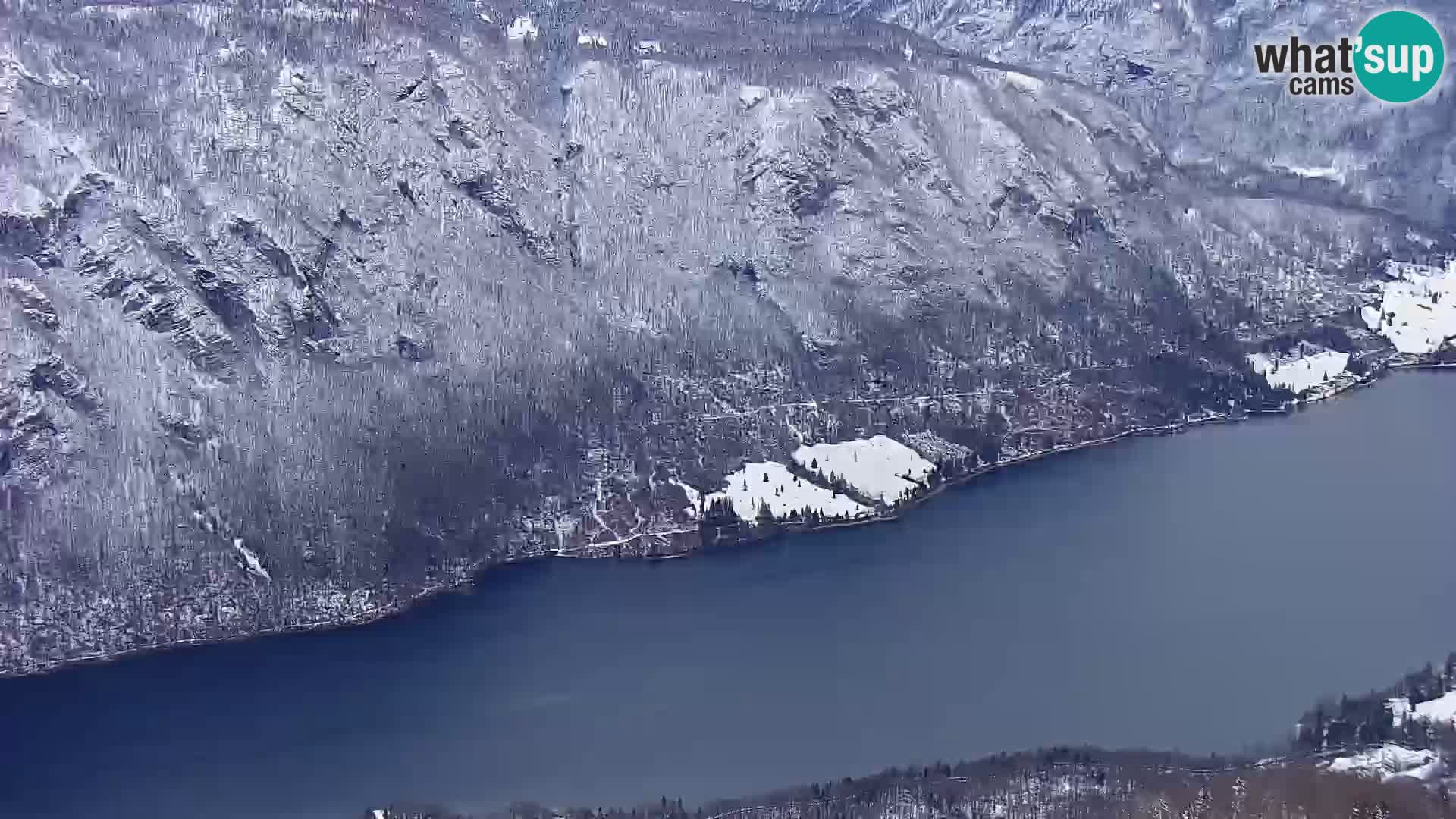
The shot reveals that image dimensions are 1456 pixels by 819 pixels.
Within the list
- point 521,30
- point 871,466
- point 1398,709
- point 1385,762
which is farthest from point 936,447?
point 1385,762

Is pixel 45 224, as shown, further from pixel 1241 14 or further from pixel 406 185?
pixel 1241 14

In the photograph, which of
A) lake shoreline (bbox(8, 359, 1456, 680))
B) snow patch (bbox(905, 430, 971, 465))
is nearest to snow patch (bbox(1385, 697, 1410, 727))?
lake shoreline (bbox(8, 359, 1456, 680))

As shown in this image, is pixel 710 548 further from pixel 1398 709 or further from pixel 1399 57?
pixel 1399 57

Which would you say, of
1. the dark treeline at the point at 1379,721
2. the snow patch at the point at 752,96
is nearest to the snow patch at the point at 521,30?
the snow patch at the point at 752,96

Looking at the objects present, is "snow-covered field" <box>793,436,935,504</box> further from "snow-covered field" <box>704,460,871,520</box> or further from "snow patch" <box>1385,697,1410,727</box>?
"snow patch" <box>1385,697,1410,727</box>

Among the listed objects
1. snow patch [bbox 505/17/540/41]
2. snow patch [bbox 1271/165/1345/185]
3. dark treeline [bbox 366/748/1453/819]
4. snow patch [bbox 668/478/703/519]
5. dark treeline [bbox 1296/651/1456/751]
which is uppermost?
snow patch [bbox 505/17/540/41]

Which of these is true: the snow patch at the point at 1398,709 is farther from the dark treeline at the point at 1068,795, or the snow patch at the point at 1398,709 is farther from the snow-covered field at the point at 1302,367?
the snow-covered field at the point at 1302,367

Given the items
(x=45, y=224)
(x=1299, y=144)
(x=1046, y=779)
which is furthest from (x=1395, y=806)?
(x=1299, y=144)
